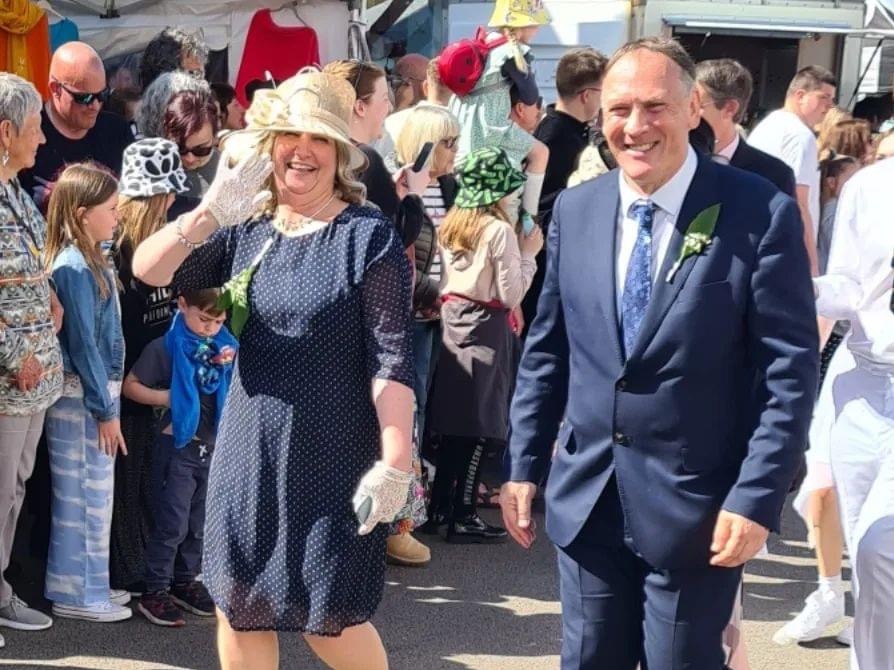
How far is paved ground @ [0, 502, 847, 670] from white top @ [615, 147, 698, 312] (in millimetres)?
2113

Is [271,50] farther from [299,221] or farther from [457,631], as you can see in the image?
[299,221]

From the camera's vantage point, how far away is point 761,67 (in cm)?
1652

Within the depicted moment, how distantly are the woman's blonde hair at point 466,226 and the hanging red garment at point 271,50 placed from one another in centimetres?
410

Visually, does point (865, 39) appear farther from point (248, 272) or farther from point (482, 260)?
point (248, 272)

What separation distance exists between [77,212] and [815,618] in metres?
3.11

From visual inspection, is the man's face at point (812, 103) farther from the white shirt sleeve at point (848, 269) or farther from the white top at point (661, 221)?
the white top at point (661, 221)

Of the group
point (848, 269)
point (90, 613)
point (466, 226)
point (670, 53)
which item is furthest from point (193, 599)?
point (670, 53)

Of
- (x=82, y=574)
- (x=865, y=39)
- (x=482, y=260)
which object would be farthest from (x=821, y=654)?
(x=865, y=39)

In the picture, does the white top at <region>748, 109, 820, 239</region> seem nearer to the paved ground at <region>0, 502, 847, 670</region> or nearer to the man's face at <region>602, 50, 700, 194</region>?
the paved ground at <region>0, 502, 847, 670</region>

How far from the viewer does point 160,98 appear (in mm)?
5676

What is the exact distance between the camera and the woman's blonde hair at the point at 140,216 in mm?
5156

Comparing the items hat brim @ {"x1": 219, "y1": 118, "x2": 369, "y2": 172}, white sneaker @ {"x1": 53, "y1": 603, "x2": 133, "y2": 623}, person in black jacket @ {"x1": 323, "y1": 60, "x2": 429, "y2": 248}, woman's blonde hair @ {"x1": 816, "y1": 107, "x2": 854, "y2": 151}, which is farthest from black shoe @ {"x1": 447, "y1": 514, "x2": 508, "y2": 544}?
woman's blonde hair @ {"x1": 816, "y1": 107, "x2": 854, "y2": 151}

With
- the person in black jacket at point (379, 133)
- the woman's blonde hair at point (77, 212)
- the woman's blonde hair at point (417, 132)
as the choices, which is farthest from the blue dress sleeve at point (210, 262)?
the woman's blonde hair at point (417, 132)

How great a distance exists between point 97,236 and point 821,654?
3.07 metres
